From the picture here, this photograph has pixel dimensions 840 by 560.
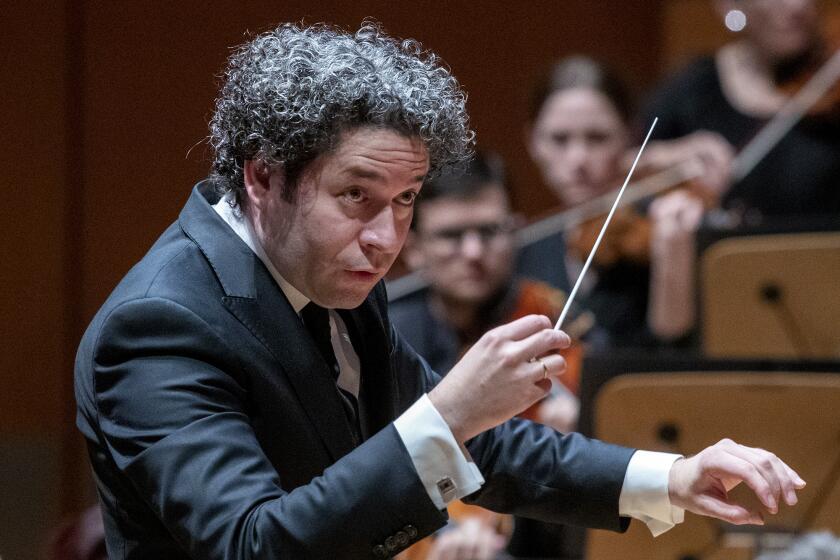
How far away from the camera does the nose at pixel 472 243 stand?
2.78 metres

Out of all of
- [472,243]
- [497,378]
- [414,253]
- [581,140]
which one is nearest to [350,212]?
[497,378]

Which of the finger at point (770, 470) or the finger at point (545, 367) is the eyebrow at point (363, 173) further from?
the finger at point (770, 470)

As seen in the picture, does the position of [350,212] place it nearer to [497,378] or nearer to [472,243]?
[497,378]

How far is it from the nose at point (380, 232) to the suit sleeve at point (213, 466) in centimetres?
18

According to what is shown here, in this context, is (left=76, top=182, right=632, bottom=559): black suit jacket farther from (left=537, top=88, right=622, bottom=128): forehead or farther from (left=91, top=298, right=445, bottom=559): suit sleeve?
(left=537, top=88, right=622, bottom=128): forehead

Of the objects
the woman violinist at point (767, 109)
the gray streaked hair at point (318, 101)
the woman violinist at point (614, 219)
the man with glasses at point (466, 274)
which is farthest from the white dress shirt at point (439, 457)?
the woman violinist at point (767, 109)

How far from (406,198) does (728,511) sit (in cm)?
46

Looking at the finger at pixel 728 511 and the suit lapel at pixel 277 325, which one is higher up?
the suit lapel at pixel 277 325

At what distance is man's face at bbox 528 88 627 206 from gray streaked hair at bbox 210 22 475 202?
1691mm

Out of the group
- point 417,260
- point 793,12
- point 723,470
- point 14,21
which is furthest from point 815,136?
point 14,21

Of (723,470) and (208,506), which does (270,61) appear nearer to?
(208,506)

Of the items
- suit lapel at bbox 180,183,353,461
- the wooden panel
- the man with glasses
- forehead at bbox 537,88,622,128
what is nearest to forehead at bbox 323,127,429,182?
suit lapel at bbox 180,183,353,461

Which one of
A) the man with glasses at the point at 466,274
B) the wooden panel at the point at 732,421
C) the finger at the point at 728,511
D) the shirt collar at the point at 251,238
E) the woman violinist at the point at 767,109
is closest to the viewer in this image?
the finger at the point at 728,511

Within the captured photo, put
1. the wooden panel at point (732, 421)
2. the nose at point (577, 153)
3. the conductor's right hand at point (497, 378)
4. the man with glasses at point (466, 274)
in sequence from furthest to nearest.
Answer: the nose at point (577, 153)
the man with glasses at point (466, 274)
the wooden panel at point (732, 421)
the conductor's right hand at point (497, 378)
